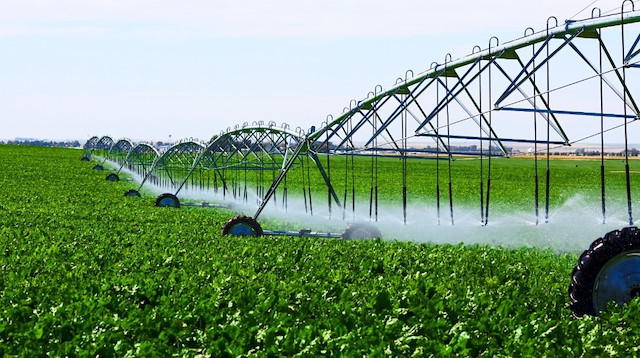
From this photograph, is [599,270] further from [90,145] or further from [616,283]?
[90,145]

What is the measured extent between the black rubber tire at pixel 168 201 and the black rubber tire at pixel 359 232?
11042mm

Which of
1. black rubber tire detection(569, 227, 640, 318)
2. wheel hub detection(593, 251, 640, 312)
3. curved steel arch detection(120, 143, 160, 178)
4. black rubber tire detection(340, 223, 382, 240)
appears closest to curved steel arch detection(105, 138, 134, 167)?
curved steel arch detection(120, 143, 160, 178)

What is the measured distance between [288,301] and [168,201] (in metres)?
19.0

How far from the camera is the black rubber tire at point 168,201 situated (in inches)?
1046

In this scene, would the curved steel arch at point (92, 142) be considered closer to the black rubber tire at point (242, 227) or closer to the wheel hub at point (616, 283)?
the black rubber tire at point (242, 227)

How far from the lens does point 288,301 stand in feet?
27.8

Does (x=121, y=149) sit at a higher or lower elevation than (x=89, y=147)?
lower

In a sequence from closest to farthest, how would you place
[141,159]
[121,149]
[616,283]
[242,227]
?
[616,283] → [242,227] → [141,159] → [121,149]

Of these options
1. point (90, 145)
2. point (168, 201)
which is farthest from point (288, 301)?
point (90, 145)

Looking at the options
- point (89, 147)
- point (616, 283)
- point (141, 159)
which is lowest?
point (616, 283)

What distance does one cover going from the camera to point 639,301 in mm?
7477

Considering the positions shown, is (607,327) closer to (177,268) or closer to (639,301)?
(639,301)

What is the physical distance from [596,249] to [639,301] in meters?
0.65

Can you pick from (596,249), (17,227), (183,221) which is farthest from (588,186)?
(596,249)
